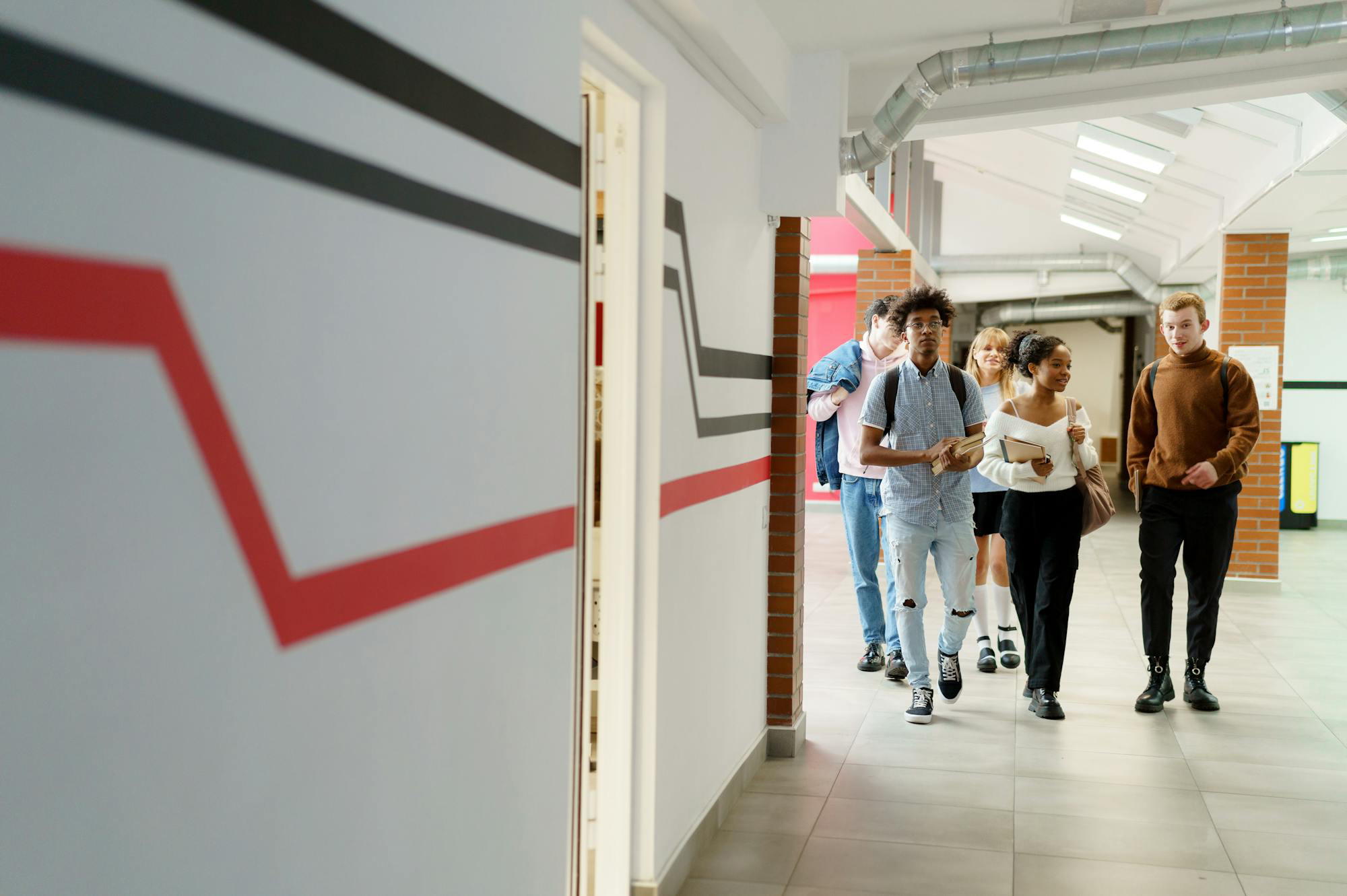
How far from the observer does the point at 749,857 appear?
3455mm

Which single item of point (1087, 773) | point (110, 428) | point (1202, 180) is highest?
point (1202, 180)

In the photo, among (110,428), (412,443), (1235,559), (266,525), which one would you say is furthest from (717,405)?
(1235,559)

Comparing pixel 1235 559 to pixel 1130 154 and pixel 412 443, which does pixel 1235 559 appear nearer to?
pixel 1130 154

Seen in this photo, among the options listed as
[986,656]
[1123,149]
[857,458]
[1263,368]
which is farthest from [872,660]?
[1123,149]

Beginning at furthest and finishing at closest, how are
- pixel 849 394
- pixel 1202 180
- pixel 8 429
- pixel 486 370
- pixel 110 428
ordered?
pixel 1202 180, pixel 849 394, pixel 486 370, pixel 110 428, pixel 8 429

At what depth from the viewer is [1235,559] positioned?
27.9 feet

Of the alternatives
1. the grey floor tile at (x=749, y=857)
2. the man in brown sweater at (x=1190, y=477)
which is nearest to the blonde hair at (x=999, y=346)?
the man in brown sweater at (x=1190, y=477)

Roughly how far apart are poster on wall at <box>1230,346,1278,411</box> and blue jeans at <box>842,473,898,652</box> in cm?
439

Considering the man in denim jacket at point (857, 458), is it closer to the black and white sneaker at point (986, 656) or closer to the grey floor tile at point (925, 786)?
the black and white sneaker at point (986, 656)

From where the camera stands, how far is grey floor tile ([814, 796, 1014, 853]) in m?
3.57

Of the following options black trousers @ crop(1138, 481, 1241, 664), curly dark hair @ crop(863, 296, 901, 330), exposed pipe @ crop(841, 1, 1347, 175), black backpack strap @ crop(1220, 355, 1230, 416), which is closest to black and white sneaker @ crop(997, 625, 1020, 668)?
black trousers @ crop(1138, 481, 1241, 664)

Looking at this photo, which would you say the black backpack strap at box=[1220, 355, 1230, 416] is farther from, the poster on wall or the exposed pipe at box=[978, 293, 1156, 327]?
the exposed pipe at box=[978, 293, 1156, 327]

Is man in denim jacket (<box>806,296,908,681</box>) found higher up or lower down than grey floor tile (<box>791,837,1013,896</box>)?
higher up

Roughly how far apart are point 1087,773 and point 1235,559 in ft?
16.8
